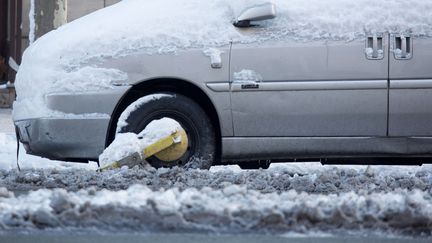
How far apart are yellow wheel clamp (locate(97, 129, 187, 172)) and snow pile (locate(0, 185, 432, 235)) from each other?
1.71 metres

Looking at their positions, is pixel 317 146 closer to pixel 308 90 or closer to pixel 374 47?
pixel 308 90

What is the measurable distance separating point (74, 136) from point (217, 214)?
240cm

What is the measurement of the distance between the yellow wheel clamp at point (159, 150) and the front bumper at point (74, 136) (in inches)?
9.7

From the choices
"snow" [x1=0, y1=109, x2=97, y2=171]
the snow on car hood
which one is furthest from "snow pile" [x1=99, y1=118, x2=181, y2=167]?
"snow" [x1=0, y1=109, x2=97, y2=171]

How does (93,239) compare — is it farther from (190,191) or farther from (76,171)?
(76,171)

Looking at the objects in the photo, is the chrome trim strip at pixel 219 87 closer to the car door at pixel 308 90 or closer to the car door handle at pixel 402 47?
the car door at pixel 308 90

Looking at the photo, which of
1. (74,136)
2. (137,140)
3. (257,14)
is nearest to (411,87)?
(257,14)

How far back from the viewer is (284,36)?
5.93 metres

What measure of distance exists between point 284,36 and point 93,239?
9.47ft

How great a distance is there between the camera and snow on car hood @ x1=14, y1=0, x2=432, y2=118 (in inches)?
232

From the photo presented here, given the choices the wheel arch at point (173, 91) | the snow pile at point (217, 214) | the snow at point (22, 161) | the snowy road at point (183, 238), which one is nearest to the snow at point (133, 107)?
the wheel arch at point (173, 91)

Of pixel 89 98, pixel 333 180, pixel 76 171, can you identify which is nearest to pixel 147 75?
pixel 89 98

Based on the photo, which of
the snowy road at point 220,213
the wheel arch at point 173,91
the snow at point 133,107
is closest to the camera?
the snowy road at point 220,213

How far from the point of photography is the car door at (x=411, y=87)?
5844mm
